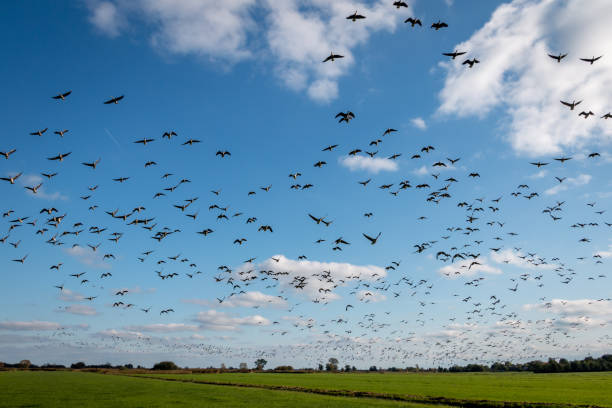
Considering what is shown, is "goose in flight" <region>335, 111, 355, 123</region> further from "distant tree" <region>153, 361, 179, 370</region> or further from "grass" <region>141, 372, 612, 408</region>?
"distant tree" <region>153, 361, 179, 370</region>

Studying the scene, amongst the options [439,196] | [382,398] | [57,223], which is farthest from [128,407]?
[439,196]

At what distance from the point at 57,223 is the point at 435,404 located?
45959 millimetres

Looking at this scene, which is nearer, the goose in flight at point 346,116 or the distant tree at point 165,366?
the goose in flight at point 346,116

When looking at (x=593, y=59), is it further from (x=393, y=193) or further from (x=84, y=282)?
(x=84, y=282)

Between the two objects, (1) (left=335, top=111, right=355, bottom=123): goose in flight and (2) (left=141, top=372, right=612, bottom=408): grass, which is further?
(2) (left=141, top=372, right=612, bottom=408): grass

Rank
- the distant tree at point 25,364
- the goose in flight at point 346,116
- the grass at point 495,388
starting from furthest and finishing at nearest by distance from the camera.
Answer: the distant tree at point 25,364 → the grass at point 495,388 → the goose in flight at point 346,116

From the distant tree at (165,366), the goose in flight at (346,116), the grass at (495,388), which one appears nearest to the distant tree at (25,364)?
the distant tree at (165,366)

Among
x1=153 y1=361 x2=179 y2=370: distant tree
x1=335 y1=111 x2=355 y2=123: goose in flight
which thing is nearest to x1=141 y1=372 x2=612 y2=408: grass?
x1=335 y1=111 x2=355 y2=123: goose in flight

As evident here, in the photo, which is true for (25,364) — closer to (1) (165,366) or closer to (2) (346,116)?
(1) (165,366)

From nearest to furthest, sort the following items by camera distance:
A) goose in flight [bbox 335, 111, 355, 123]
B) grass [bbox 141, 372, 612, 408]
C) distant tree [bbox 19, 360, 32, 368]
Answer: goose in flight [bbox 335, 111, 355, 123] → grass [bbox 141, 372, 612, 408] → distant tree [bbox 19, 360, 32, 368]

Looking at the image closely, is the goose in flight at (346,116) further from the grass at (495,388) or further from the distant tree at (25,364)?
the distant tree at (25,364)

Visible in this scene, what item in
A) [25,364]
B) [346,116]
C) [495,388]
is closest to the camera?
[346,116]

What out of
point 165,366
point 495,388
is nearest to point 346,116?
point 495,388

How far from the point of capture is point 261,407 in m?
39.4
